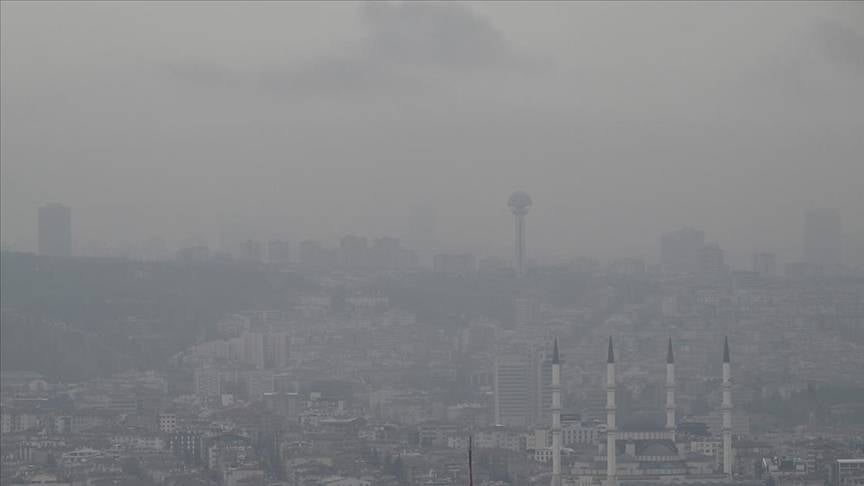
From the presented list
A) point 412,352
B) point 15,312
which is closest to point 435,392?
point 412,352

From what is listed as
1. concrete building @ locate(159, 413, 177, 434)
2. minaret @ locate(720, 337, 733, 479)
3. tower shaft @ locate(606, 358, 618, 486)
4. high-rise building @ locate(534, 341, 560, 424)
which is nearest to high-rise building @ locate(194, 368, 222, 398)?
concrete building @ locate(159, 413, 177, 434)

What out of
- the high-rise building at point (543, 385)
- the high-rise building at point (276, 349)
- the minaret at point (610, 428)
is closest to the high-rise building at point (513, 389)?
the high-rise building at point (543, 385)

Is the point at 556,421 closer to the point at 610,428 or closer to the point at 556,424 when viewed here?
the point at 556,424

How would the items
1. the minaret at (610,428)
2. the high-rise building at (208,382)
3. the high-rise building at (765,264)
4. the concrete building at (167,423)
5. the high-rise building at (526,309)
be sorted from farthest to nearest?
the high-rise building at (526,309), the high-rise building at (208,382), the high-rise building at (765,264), the concrete building at (167,423), the minaret at (610,428)

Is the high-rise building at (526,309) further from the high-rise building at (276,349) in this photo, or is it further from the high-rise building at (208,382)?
the high-rise building at (208,382)

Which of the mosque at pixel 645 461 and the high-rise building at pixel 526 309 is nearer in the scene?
the mosque at pixel 645 461

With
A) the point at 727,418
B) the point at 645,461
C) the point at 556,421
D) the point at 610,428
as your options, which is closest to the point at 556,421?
the point at 556,421
